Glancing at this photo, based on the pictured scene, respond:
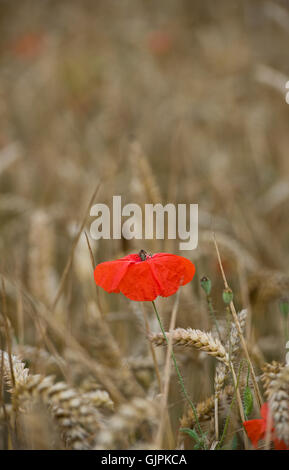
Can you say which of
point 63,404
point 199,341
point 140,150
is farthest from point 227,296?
point 140,150

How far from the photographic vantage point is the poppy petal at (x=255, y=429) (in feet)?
1.21

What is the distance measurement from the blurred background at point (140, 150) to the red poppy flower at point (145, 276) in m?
0.09

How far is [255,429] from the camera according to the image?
0.37 m

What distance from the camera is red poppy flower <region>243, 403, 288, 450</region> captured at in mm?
360

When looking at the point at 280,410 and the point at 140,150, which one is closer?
the point at 280,410

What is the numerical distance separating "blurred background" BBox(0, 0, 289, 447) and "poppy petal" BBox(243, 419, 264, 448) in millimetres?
92

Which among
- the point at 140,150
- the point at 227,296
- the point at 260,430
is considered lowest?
the point at 260,430

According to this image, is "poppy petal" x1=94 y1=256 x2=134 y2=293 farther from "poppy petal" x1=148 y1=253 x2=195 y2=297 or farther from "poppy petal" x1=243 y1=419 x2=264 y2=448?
"poppy petal" x1=243 y1=419 x2=264 y2=448

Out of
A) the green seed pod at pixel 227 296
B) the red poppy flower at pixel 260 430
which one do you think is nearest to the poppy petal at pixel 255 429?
the red poppy flower at pixel 260 430

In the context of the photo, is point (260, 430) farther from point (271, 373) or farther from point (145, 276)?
point (145, 276)

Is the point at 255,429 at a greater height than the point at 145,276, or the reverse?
the point at 145,276

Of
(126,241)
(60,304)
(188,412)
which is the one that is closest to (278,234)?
(126,241)

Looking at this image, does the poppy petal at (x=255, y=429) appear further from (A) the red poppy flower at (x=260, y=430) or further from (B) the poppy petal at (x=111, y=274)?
(B) the poppy petal at (x=111, y=274)

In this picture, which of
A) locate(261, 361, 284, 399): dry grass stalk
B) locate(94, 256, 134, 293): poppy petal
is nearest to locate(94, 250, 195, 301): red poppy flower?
locate(94, 256, 134, 293): poppy petal
